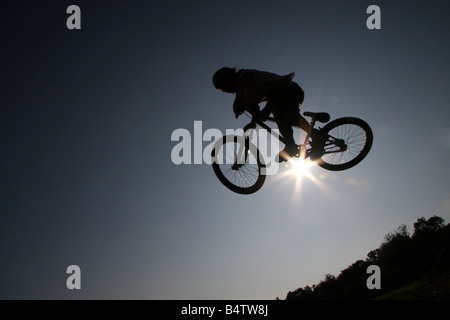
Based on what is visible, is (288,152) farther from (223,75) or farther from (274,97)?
(223,75)

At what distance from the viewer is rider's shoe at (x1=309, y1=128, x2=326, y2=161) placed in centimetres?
514

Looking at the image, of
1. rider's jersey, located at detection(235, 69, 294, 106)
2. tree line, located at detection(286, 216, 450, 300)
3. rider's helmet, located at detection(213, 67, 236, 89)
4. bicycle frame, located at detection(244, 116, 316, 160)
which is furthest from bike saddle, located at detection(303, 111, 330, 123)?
tree line, located at detection(286, 216, 450, 300)

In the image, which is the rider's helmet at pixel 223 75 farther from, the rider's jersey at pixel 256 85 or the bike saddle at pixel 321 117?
the bike saddle at pixel 321 117

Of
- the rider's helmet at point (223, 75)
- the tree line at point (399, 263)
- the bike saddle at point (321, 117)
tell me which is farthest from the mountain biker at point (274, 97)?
→ the tree line at point (399, 263)

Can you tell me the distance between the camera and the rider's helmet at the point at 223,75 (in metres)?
5.36

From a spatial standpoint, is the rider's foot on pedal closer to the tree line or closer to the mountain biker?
the mountain biker

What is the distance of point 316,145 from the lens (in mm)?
5164

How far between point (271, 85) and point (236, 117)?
1104mm

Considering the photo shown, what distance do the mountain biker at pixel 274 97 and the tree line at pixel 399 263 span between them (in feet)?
136

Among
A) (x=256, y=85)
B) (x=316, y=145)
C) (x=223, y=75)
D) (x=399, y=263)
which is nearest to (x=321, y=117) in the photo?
(x=316, y=145)

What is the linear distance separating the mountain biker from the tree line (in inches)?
1628

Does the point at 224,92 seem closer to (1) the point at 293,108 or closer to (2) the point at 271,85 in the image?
(2) the point at 271,85
